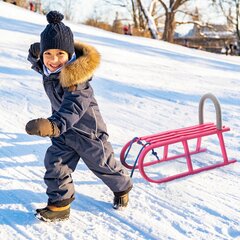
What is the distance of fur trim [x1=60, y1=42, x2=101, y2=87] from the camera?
2466mm

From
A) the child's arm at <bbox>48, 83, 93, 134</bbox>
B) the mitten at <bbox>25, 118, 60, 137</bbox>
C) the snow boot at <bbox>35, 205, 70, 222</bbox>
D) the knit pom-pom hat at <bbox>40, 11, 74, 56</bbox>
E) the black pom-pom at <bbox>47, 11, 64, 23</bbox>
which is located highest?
the black pom-pom at <bbox>47, 11, 64, 23</bbox>

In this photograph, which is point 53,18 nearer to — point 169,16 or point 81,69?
point 81,69

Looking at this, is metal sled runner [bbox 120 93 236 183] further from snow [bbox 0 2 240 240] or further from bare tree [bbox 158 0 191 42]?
bare tree [bbox 158 0 191 42]

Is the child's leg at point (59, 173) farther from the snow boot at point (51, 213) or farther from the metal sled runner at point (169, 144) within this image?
the metal sled runner at point (169, 144)

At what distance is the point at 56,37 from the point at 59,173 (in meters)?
0.82

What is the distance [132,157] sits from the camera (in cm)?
399

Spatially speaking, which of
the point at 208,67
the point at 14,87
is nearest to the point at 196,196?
the point at 14,87

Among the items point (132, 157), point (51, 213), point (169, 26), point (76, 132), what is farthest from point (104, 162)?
point (169, 26)

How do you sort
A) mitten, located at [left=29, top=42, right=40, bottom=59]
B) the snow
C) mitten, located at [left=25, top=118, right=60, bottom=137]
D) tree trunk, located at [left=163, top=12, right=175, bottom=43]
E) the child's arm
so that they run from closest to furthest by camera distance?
mitten, located at [left=25, top=118, right=60, bottom=137], the child's arm, the snow, mitten, located at [left=29, top=42, right=40, bottom=59], tree trunk, located at [left=163, top=12, right=175, bottom=43]

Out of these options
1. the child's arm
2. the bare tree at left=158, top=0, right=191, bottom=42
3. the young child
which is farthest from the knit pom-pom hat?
the bare tree at left=158, top=0, right=191, bottom=42

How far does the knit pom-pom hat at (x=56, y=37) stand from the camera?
2561 mm

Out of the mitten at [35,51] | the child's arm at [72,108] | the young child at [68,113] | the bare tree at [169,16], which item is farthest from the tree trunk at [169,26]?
the child's arm at [72,108]

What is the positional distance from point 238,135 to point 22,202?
2700mm

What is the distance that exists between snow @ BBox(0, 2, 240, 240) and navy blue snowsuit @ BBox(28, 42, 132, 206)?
0.27 meters
